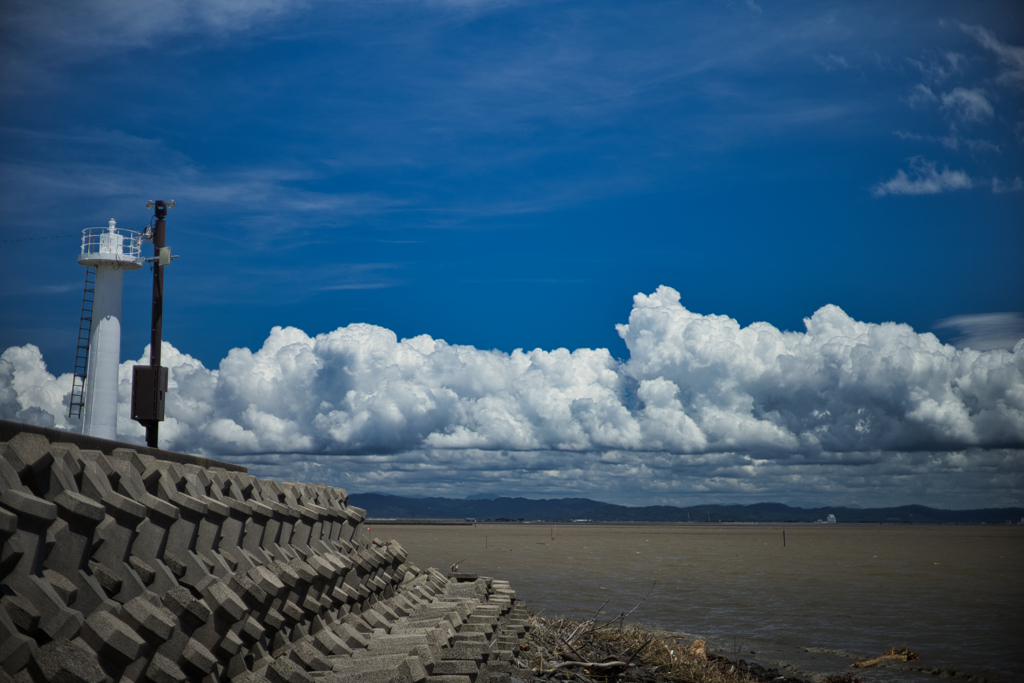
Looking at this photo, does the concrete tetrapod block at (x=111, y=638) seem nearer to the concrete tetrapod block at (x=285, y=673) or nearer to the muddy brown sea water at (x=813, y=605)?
the concrete tetrapod block at (x=285, y=673)

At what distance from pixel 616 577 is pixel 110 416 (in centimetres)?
2396

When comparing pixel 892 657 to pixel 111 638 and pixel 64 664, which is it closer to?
pixel 111 638

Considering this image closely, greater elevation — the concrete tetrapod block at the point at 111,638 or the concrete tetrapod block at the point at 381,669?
the concrete tetrapod block at the point at 111,638

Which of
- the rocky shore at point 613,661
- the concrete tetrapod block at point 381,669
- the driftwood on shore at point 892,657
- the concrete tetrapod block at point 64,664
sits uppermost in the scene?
the concrete tetrapod block at point 64,664

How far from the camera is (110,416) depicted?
23.4 metres

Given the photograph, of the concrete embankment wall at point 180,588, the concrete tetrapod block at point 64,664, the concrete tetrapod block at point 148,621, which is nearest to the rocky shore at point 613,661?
the concrete embankment wall at point 180,588

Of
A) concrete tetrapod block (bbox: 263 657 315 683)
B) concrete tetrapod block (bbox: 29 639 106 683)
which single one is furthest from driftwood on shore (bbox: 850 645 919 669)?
concrete tetrapod block (bbox: 29 639 106 683)

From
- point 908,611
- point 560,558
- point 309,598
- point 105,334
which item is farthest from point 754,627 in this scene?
point 560,558

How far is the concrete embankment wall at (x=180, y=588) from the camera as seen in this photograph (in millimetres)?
4367

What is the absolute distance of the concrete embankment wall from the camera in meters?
4.37

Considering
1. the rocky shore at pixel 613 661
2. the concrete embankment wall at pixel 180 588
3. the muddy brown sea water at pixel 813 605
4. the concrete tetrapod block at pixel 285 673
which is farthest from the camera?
the muddy brown sea water at pixel 813 605

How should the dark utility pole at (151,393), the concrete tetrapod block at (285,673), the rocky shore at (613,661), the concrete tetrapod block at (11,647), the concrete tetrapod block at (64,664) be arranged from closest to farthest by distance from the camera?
1. the concrete tetrapod block at (11,647)
2. the concrete tetrapod block at (64,664)
3. the concrete tetrapod block at (285,673)
4. the rocky shore at (613,661)
5. the dark utility pole at (151,393)

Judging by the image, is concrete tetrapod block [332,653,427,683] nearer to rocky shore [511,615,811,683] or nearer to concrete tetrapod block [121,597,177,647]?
concrete tetrapod block [121,597,177,647]

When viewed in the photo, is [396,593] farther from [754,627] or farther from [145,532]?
[754,627]
